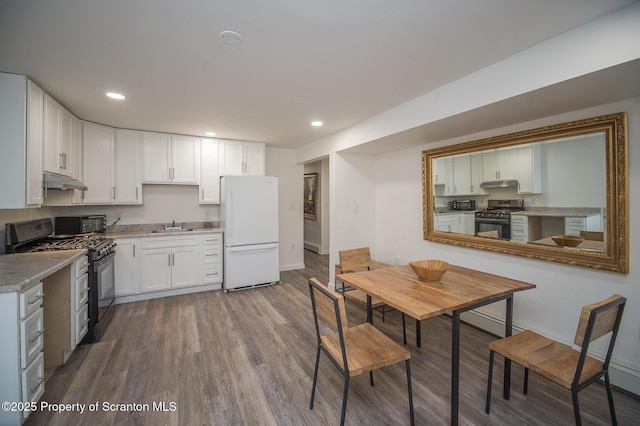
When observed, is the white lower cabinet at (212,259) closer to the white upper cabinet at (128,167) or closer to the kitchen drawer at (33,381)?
the white upper cabinet at (128,167)

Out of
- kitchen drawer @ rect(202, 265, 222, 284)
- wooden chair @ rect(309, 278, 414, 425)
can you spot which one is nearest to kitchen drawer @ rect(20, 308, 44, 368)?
wooden chair @ rect(309, 278, 414, 425)

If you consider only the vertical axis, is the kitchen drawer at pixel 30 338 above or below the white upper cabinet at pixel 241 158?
below

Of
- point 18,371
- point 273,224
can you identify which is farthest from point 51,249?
point 273,224

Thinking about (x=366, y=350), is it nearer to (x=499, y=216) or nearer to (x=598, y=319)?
(x=598, y=319)

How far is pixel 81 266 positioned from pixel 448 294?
3.10 meters

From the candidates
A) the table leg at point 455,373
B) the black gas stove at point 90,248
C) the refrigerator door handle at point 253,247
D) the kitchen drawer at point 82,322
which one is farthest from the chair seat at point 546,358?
the black gas stove at point 90,248

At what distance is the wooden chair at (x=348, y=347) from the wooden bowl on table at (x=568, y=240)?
1.69 meters

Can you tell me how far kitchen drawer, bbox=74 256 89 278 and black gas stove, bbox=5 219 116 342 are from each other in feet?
0.15

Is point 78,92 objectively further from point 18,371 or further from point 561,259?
point 561,259

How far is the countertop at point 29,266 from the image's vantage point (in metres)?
1.57

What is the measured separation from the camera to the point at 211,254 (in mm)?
4023

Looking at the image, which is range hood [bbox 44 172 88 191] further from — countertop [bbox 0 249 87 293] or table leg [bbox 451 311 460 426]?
table leg [bbox 451 311 460 426]

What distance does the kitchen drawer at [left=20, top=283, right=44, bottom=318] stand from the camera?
5.19 ft

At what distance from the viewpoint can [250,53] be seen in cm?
186
